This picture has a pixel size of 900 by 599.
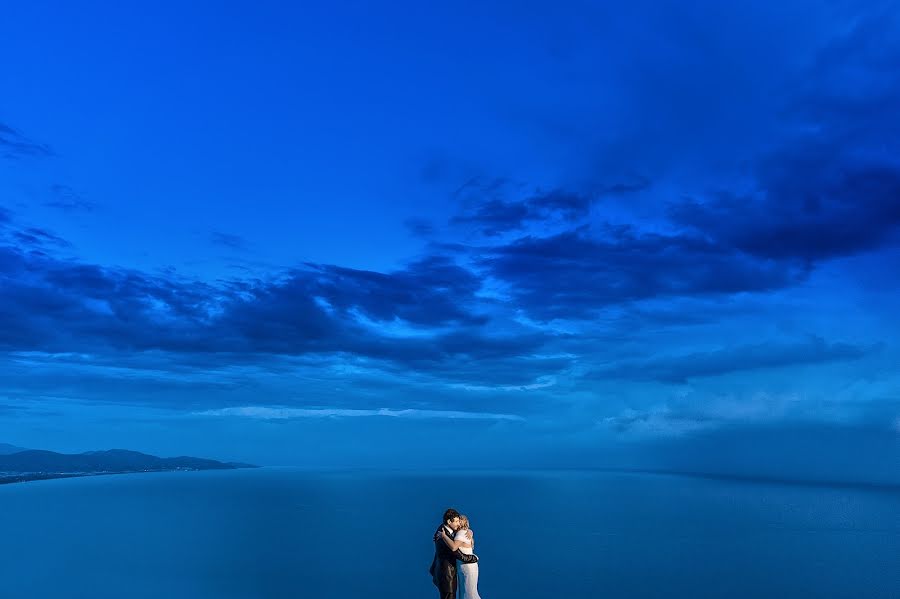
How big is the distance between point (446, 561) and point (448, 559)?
0.07 m

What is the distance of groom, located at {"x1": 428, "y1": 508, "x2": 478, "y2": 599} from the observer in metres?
17.5

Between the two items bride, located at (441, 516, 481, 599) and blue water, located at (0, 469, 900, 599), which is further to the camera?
blue water, located at (0, 469, 900, 599)

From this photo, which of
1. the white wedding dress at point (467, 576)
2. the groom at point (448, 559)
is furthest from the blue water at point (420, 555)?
the groom at point (448, 559)

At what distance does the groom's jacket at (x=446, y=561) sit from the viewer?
57.3ft

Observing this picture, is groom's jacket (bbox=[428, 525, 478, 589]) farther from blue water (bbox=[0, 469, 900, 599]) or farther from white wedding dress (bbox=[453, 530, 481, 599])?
blue water (bbox=[0, 469, 900, 599])

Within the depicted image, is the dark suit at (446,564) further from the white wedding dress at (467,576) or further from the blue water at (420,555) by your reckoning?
the blue water at (420,555)

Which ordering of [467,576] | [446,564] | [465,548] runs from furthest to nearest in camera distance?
[467,576], [446,564], [465,548]

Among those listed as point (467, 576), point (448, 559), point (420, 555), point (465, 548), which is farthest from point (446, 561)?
point (420, 555)

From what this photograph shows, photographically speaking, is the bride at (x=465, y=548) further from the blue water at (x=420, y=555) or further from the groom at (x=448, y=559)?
the blue water at (x=420, y=555)

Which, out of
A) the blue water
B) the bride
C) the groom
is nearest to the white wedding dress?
the bride

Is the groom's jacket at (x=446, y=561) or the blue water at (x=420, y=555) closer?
the groom's jacket at (x=446, y=561)

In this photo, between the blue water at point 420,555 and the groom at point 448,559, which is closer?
the groom at point 448,559

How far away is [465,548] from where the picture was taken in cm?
1750

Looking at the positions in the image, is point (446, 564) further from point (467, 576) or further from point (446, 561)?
point (467, 576)
